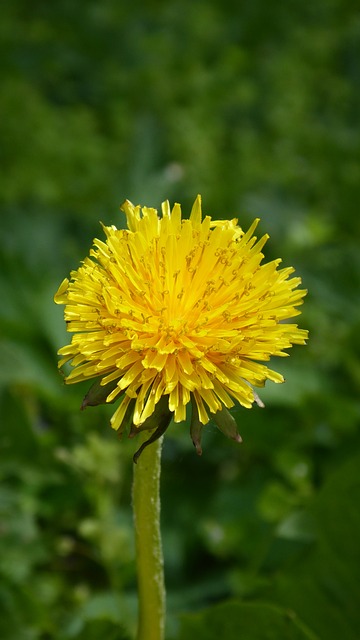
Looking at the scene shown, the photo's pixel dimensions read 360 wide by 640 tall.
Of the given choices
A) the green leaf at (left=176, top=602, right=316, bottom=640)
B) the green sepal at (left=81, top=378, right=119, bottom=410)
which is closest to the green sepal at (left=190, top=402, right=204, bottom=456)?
the green sepal at (left=81, top=378, right=119, bottom=410)

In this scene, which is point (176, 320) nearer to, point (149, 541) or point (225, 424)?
point (225, 424)

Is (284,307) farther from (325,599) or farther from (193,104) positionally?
(193,104)

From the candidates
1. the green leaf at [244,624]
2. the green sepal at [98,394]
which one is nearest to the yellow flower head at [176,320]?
the green sepal at [98,394]

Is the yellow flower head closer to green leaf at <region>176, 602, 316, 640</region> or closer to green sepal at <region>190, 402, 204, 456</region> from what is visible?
green sepal at <region>190, 402, 204, 456</region>

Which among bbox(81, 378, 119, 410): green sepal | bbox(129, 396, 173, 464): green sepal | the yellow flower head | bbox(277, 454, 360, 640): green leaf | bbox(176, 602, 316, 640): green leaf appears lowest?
bbox(176, 602, 316, 640): green leaf

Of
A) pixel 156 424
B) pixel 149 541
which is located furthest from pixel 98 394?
pixel 149 541

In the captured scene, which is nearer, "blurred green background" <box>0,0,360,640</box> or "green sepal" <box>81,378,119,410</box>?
"green sepal" <box>81,378,119,410</box>

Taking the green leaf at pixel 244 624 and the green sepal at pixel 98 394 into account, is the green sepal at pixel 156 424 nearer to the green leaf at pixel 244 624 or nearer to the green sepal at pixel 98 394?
the green sepal at pixel 98 394

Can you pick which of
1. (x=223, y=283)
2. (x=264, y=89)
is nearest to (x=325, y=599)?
(x=223, y=283)
